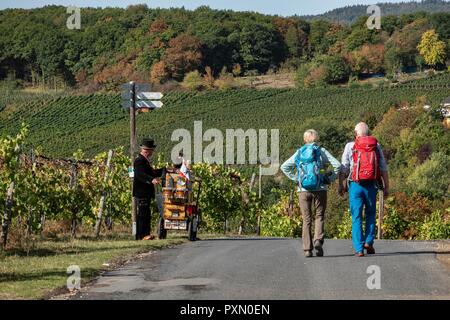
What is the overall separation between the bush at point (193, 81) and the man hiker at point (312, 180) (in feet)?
380

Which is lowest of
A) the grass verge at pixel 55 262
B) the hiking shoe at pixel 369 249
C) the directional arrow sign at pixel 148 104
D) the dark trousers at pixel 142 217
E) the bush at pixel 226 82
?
the grass verge at pixel 55 262

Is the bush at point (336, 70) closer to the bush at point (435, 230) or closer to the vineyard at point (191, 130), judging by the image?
the vineyard at point (191, 130)

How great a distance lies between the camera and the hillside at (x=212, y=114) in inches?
3755

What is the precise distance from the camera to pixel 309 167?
14281 mm

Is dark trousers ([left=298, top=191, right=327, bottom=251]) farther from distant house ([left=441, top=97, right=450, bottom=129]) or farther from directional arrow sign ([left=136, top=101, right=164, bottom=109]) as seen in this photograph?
distant house ([left=441, top=97, right=450, bottom=129])

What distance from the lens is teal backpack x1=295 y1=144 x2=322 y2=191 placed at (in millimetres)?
14250

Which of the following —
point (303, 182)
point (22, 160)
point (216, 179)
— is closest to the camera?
point (303, 182)

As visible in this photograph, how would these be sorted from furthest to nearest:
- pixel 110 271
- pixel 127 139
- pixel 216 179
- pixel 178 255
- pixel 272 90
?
pixel 272 90 → pixel 127 139 → pixel 216 179 → pixel 178 255 → pixel 110 271

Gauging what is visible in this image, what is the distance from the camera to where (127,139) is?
9400 cm

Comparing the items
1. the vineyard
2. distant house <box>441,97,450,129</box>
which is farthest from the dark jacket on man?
distant house <box>441,97,450,129</box>

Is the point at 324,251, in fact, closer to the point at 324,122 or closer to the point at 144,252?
the point at 144,252

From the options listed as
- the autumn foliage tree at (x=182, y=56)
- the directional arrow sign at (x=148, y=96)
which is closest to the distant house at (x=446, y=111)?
the autumn foliage tree at (x=182, y=56)
